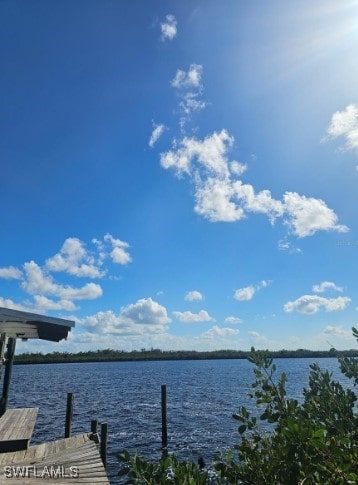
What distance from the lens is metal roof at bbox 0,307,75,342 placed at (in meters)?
10.2

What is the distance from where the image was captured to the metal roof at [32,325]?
10.2m

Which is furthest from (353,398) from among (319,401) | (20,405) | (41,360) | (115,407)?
(41,360)

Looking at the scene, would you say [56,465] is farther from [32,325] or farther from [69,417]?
[69,417]

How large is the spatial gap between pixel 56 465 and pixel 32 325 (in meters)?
4.96

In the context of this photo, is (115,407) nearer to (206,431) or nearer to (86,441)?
(206,431)

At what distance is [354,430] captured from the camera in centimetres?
302

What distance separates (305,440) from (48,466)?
8.35 meters

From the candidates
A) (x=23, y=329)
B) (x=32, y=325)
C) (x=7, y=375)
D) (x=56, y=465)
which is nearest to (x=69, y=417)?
(x=7, y=375)

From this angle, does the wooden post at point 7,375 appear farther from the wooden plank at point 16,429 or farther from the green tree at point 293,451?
the green tree at point 293,451

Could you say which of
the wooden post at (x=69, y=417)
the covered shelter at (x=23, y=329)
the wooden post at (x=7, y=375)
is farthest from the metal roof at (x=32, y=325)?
the wooden post at (x=69, y=417)

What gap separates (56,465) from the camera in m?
8.57

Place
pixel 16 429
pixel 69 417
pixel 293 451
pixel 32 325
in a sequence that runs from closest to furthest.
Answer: pixel 293 451 → pixel 16 429 → pixel 32 325 → pixel 69 417

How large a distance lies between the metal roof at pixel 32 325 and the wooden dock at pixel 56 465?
357 centimetres

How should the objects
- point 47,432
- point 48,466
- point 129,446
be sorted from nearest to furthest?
point 48,466
point 129,446
point 47,432
